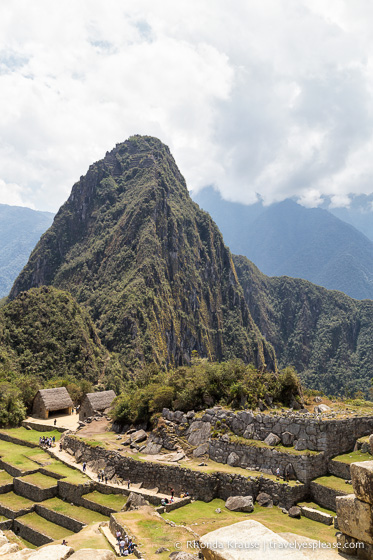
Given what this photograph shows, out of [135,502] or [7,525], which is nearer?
[135,502]

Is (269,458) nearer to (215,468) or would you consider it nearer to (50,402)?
(215,468)

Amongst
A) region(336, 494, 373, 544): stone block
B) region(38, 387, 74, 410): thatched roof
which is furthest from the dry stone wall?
region(38, 387, 74, 410): thatched roof

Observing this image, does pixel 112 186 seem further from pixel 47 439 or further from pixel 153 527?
pixel 153 527

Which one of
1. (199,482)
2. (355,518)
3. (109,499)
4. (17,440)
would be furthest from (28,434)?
(355,518)

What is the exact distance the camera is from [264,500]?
15.1m

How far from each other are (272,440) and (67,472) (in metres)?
11.0

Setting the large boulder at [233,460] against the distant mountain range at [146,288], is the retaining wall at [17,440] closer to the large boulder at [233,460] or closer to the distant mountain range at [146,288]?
the large boulder at [233,460]

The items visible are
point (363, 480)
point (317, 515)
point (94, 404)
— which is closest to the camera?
point (363, 480)

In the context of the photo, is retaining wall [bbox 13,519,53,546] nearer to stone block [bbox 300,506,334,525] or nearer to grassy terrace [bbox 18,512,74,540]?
grassy terrace [bbox 18,512,74,540]

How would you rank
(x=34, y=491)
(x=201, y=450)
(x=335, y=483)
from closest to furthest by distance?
(x=335, y=483) < (x=201, y=450) < (x=34, y=491)

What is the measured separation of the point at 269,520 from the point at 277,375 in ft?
28.9

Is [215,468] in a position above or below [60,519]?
above

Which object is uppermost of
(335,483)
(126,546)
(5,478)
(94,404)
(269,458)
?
(269,458)

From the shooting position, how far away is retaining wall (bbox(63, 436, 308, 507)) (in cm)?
1510
